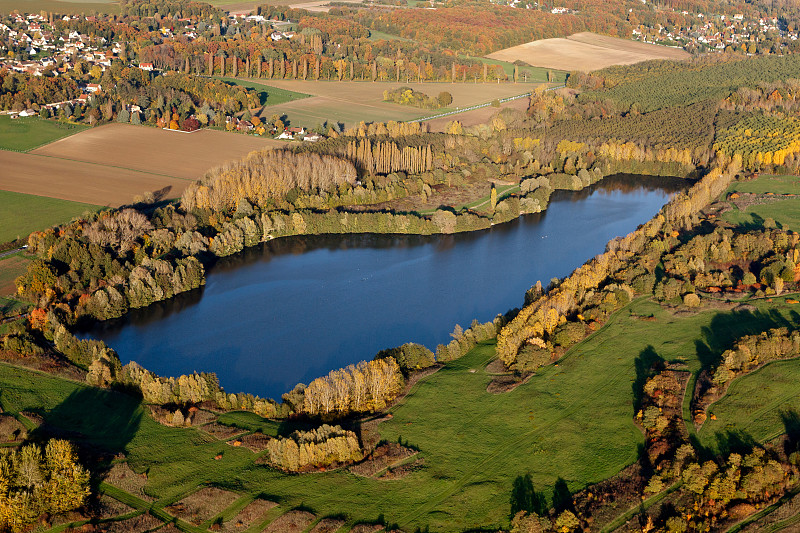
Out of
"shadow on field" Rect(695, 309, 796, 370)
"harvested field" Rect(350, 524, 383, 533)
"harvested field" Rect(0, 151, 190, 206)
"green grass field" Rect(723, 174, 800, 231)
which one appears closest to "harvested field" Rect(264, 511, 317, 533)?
"harvested field" Rect(350, 524, 383, 533)

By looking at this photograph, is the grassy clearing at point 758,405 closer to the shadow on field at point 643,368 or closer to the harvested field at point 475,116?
the shadow on field at point 643,368

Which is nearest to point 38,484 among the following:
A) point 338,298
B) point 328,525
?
point 328,525

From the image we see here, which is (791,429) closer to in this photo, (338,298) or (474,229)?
(338,298)

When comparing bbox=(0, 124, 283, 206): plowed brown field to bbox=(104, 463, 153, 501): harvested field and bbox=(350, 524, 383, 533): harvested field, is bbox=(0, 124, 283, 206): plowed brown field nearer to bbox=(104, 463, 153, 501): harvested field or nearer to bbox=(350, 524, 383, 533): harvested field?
bbox=(104, 463, 153, 501): harvested field

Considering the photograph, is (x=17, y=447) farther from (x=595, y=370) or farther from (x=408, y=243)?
(x=408, y=243)

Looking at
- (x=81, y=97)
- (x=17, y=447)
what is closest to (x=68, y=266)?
(x=17, y=447)

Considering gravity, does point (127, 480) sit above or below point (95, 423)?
below

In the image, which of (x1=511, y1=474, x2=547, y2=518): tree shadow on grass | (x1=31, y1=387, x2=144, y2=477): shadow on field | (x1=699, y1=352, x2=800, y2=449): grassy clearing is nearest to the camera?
(x1=511, y1=474, x2=547, y2=518): tree shadow on grass
